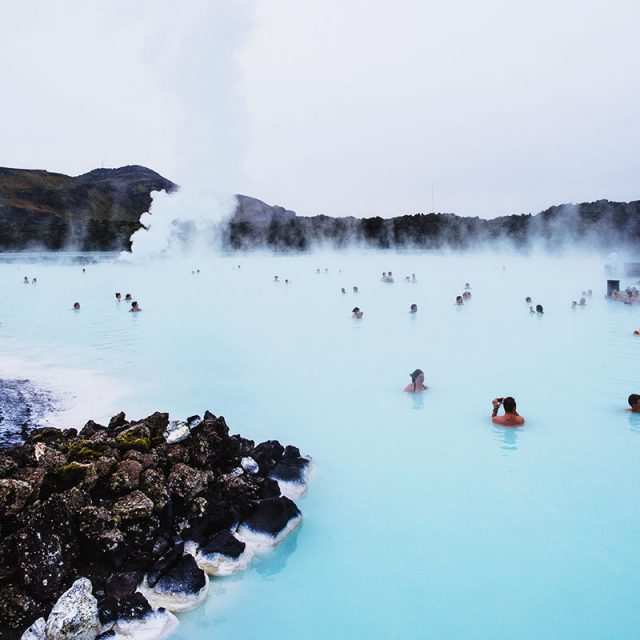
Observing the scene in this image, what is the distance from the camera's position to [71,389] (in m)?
8.66

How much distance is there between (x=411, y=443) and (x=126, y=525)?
3.74m

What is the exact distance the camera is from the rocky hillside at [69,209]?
55625 millimetres

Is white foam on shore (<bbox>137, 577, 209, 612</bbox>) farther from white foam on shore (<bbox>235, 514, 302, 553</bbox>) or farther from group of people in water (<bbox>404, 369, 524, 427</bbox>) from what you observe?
group of people in water (<bbox>404, 369, 524, 427</bbox>)

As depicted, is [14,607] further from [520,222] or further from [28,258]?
[520,222]

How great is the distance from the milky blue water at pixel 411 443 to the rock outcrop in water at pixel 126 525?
0.94 feet

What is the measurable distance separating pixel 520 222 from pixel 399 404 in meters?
55.8

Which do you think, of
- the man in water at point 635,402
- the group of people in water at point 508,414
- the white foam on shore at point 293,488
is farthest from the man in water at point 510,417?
the white foam on shore at point 293,488

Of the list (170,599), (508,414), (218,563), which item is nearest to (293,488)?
(218,563)

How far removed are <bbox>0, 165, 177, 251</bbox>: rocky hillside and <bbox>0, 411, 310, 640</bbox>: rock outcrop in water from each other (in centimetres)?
5282

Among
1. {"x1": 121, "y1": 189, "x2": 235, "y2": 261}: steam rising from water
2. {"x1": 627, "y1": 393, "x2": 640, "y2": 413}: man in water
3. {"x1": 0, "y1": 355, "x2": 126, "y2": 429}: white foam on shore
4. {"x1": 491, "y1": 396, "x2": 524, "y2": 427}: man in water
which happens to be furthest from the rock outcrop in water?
{"x1": 121, "y1": 189, "x2": 235, "y2": 261}: steam rising from water

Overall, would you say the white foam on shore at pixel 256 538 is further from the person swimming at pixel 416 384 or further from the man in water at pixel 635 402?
the man in water at pixel 635 402

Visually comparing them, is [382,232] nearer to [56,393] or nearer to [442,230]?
[442,230]

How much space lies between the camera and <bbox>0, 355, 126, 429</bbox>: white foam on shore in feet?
23.9

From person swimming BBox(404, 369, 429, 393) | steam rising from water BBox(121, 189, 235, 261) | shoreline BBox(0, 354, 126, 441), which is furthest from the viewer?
steam rising from water BBox(121, 189, 235, 261)
